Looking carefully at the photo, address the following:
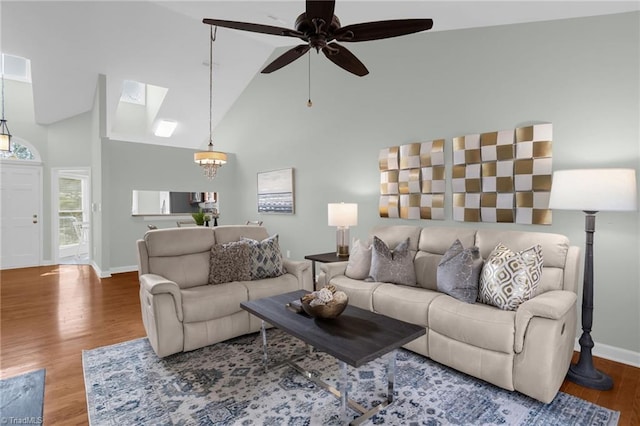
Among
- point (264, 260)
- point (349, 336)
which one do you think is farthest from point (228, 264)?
point (349, 336)

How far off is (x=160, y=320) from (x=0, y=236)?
243 inches

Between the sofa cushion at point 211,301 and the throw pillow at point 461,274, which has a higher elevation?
the throw pillow at point 461,274

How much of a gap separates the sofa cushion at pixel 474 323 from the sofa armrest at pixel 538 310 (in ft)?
0.13

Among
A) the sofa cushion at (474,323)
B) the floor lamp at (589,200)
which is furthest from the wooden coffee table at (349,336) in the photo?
the floor lamp at (589,200)

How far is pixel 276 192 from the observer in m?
6.27

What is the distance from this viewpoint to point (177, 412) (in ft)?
6.64

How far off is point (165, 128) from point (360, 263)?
21.5 feet

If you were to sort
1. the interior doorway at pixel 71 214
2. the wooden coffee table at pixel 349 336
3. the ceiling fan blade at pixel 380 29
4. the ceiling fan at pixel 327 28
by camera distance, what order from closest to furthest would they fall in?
the wooden coffee table at pixel 349 336
the ceiling fan at pixel 327 28
the ceiling fan blade at pixel 380 29
the interior doorway at pixel 71 214

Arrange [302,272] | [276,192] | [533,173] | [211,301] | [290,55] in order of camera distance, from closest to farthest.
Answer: [290,55], [211,301], [533,173], [302,272], [276,192]

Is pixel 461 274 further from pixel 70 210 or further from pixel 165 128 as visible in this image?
pixel 70 210

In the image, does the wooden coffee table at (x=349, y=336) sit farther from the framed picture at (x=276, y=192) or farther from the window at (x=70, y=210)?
the window at (x=70, y=210)

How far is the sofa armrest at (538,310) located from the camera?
2035 millimetres

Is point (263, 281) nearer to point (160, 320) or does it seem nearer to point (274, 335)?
point (274, 335)

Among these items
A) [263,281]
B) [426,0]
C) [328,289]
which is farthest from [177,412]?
[426,0]
